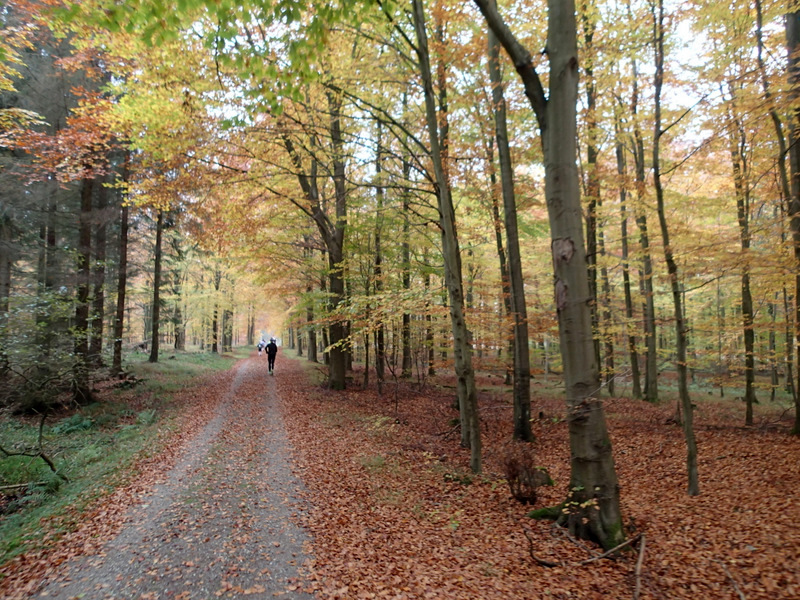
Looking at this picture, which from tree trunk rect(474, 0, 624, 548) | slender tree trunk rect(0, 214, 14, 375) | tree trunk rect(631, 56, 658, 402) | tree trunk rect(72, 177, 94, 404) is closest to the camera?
tree trunk rect(474, 0, 624, 548)

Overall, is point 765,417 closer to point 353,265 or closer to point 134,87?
point 353,265

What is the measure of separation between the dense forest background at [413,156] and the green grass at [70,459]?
4.83 feet

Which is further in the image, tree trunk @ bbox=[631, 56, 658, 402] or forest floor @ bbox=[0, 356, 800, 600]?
tree trunk @ bbox=[631, 56, 658, 402]

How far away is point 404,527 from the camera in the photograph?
5234mm

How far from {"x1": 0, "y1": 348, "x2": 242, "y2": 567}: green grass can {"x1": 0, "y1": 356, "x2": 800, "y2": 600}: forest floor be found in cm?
43

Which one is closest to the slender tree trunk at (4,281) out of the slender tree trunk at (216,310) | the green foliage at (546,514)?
the green foliage at (546,514)

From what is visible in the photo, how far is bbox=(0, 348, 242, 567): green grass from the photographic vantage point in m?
5.04

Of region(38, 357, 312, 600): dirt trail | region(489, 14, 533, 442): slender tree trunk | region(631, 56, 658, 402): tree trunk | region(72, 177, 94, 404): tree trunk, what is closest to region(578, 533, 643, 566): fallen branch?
region(38, 357, 312, 600): dirt trail

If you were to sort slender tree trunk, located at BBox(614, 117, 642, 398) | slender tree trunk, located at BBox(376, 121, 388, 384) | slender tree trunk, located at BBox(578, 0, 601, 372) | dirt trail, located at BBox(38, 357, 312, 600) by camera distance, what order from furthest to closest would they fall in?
slender tree trunk, located at BBox(614, 117, 642, 398) < slender tree trunk, located at BBox(376, 121, 388, 384) < slender tree trunk, located at BBox(578, 0, 601, 372) < dirt trail, located at BBox(38, 357, 312, 600)

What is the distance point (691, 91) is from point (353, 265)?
1118cm

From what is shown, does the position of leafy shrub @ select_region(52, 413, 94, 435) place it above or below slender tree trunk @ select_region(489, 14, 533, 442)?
below

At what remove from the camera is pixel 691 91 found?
33.2 feet

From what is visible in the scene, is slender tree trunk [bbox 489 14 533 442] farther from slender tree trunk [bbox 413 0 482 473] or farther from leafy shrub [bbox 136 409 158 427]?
leafy shrub [bbox 136 409 158 427]

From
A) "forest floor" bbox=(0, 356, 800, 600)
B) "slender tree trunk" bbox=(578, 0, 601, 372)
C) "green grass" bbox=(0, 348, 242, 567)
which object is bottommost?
"forest floor" bbox=(0, 356, 800, 600)
